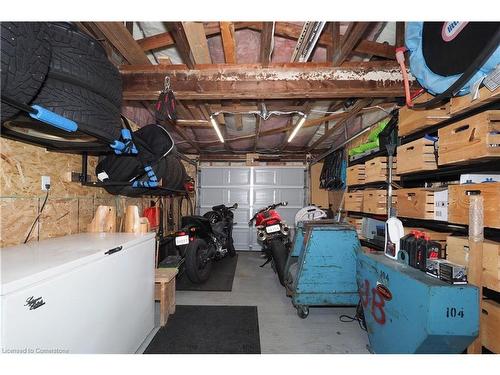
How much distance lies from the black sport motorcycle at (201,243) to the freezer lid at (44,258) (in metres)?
1.75

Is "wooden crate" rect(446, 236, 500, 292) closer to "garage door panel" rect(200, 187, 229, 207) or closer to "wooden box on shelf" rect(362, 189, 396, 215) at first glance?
"wooden box on shelf" rect(362, 189, 396, 215)

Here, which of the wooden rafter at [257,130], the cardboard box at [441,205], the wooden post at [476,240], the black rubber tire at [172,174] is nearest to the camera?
the wooden post at [476,240]

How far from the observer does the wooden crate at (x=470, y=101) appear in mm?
1542

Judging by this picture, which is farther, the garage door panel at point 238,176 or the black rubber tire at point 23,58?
the garage door panel at point 238,176

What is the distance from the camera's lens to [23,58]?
106 centimetres

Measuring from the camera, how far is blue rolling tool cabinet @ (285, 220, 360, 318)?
2814 millimetres

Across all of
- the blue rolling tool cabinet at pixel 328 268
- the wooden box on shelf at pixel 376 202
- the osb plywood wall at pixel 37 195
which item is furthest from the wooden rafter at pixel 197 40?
the wooden box on shelf at pixel 376 202

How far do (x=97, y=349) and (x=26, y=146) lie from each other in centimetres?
164

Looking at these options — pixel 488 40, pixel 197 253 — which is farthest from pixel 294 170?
pixel 488 40

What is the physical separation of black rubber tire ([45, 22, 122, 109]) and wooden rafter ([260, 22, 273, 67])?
3.86ft

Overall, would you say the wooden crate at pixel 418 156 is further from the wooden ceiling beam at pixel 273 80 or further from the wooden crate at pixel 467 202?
the wooden ceiling beam at pixel 273 80

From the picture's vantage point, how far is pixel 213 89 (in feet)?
8.06

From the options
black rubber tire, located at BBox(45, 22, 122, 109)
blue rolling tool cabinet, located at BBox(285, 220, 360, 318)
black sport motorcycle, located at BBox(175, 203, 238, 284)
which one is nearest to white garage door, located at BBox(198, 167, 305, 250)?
black sport motorcycle, located at BBox(175, 203, 238, 284)
